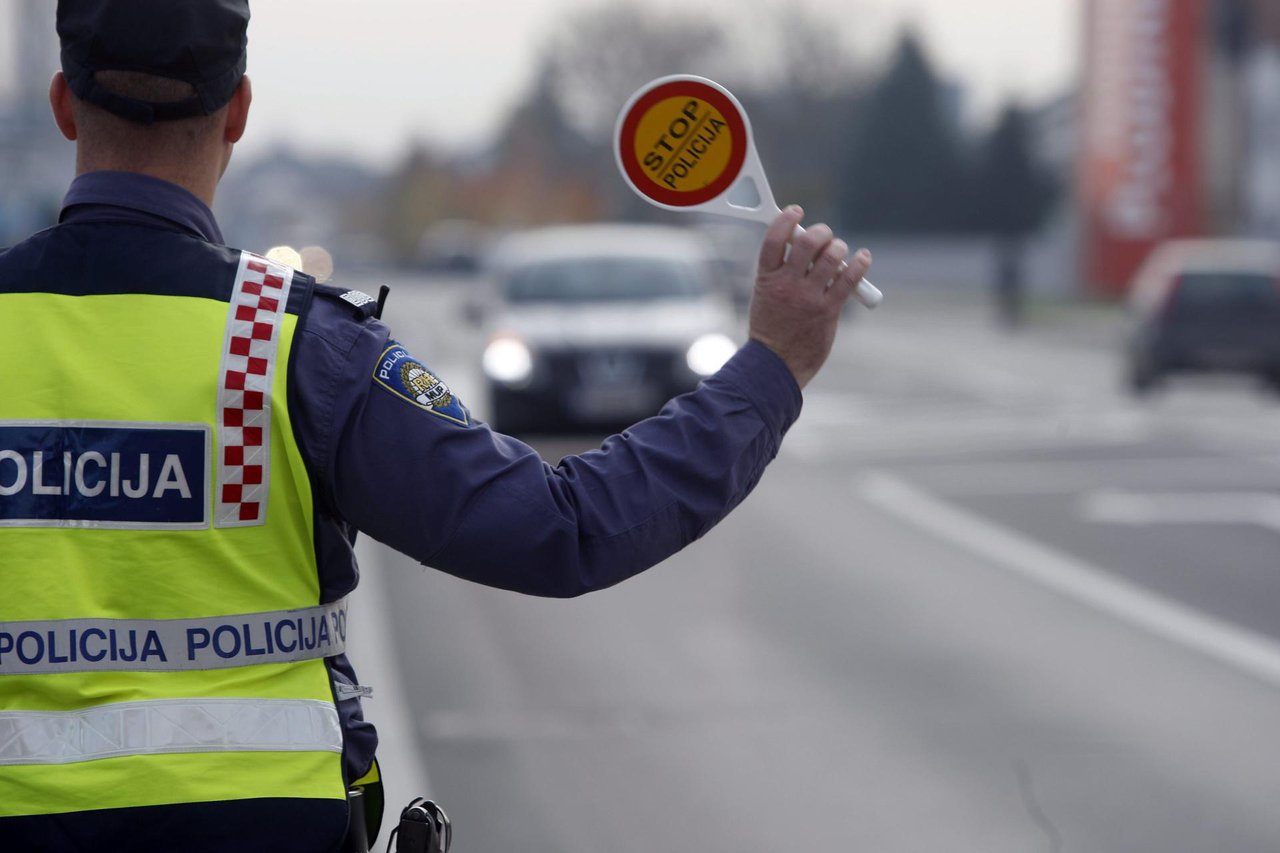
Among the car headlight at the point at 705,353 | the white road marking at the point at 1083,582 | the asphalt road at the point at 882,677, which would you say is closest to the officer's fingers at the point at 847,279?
the asphalt road at the point at 882,677

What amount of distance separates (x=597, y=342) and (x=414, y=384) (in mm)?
12546

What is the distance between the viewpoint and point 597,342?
14.5 m

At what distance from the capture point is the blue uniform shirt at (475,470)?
1.92 metres

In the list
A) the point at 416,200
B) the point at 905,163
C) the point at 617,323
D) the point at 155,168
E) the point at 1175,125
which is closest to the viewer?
the point at 155,168

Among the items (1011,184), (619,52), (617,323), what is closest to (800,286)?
(617,323)

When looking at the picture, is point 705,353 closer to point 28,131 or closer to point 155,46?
point 155,46

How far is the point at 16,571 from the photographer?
1.88 m

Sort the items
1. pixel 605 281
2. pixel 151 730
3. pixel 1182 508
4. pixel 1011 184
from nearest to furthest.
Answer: pixel 151 730, pixel 1182 508, pixel 605 281, pixel 1011 184

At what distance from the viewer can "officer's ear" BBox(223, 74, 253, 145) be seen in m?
2.03

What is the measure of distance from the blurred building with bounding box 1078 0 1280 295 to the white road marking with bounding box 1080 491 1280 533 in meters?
36.0

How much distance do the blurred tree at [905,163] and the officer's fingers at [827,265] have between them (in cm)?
6896

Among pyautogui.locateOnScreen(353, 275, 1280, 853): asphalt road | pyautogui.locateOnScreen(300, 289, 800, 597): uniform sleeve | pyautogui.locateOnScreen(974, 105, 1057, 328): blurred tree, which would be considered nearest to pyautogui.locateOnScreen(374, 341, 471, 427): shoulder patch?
pyautogui.locateOnScreen(300, 289, 800, 597): uniform sleeve

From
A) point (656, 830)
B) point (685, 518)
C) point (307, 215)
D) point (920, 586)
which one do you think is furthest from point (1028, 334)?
point (307, 215)

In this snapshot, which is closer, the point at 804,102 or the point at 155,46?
the point at 155,46
